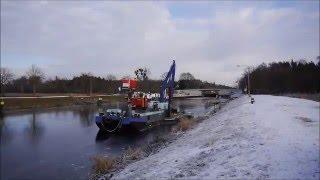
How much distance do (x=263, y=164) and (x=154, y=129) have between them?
28.8 m

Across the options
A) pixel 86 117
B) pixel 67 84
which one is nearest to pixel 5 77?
pixel 67 84

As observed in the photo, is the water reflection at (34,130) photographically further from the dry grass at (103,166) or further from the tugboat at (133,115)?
the dry grass at (103,166)

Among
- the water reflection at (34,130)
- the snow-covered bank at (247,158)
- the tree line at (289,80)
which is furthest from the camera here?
the tree line at (289,80)

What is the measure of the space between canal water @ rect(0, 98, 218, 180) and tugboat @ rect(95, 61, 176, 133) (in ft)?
3.58

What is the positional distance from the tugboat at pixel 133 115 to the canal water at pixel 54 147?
1090mm

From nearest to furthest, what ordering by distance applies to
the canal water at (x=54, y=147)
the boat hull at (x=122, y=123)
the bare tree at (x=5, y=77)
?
the canal water at (x=54, y=147) < the boat hull at (x=122, y=123) < the bare tree at (x=5, y=77)

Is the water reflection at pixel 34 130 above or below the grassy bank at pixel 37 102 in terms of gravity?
below

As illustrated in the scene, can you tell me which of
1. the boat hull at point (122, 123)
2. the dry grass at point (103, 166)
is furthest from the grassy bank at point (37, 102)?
the dry grass at point (103, 166)

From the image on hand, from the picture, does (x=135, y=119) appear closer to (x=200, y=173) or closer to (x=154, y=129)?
(x=154, y=129)

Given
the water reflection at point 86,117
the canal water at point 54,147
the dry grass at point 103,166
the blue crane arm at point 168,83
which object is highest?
the blue crane arm at point 168,83

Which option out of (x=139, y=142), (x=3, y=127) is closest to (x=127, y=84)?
(x=139, y=142)

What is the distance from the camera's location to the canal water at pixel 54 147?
2180 centimetres

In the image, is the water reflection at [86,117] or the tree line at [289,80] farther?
the tree line at [289,80]

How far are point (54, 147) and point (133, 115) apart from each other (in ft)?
32.7
